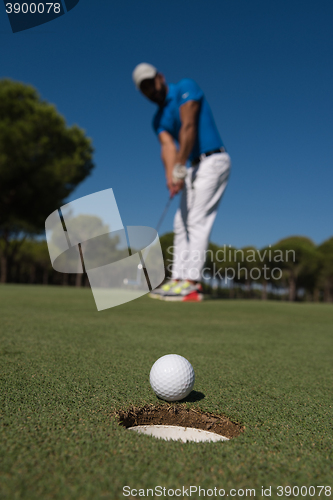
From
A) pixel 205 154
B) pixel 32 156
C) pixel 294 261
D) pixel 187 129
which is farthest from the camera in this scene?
pixel 294 261

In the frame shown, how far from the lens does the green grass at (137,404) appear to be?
94 cm

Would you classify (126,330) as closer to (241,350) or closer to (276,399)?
(241,350)

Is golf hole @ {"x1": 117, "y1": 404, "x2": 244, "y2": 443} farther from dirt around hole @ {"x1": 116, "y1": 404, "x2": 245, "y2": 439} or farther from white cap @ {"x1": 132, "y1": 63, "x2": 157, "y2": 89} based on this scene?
white cap @ {"x1": 132, "y1": 63, "x2": 157, "y2": 89}

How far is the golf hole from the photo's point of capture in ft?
4.74

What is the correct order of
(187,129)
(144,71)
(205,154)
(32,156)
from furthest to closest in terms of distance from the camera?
(32,156), (205,154), (144,71), (187,129)

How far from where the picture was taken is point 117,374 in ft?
6.36

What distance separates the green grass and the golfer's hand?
306cm

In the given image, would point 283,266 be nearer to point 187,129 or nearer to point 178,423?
point 187,129

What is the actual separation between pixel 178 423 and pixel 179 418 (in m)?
0.02

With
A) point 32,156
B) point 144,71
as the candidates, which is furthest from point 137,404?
point 32,156

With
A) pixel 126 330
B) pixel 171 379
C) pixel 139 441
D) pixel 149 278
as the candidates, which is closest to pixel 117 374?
pixel 171 379

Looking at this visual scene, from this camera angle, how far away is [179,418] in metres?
1.60

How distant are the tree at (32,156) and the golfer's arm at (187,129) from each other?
46.1ft

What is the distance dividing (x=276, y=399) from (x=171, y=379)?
0.54 metres
